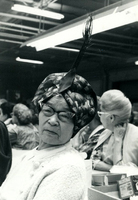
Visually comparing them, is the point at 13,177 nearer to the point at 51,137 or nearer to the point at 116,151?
the point at 51,137

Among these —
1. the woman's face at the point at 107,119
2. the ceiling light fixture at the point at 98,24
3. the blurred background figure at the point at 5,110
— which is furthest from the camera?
the blurred background figure at the point at 5,110

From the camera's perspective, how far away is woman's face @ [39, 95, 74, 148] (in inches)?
45.6

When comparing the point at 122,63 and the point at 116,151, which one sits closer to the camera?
the point at 116,151

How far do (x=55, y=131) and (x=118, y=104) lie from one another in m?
1.41

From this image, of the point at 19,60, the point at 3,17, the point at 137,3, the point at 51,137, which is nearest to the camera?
the point at 51,137

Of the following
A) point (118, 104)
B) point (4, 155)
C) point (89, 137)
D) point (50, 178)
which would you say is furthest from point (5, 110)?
point (50, 178)

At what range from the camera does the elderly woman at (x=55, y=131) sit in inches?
42.0

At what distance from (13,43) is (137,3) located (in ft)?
19.9

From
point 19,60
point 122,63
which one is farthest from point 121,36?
point 19,60

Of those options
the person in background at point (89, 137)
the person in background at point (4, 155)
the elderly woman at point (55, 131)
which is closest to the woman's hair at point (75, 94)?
the elderly woman at point (55, 131)

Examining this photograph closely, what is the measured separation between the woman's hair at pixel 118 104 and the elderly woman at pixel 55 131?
1.31 meters

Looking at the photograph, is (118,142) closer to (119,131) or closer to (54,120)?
(119,131)

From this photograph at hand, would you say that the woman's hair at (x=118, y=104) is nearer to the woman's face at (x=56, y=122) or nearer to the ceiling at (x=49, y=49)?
the woman's face at (x=56, y=122)

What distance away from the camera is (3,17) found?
630 centimetres
